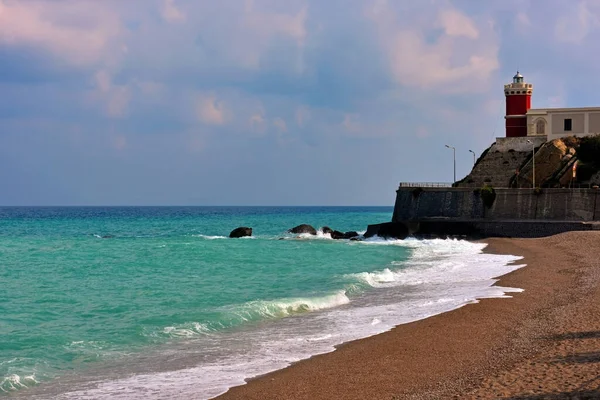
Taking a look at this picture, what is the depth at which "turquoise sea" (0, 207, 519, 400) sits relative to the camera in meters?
10.2

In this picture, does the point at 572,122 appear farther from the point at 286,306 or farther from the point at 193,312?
the point at 193,312

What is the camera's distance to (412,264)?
27.4 meters

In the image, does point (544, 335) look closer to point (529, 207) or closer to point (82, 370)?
point (82, 370)

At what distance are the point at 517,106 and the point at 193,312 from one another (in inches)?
1824

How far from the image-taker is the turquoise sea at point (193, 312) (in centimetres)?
1025

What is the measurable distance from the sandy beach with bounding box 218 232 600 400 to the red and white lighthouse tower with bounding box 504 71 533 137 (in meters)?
42.1

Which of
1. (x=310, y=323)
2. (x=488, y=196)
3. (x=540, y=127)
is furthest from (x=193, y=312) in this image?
(x=540, y=127)

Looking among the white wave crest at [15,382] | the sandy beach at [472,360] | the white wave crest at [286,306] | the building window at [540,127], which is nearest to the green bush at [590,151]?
the building window at [540,127]

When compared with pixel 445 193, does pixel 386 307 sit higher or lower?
lower

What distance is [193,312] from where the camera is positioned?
626 inches

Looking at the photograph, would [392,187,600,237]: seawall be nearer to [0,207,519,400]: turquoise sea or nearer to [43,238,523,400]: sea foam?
[0,207,519,400]: turquoise sea

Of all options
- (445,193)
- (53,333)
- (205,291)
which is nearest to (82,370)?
(53,333)

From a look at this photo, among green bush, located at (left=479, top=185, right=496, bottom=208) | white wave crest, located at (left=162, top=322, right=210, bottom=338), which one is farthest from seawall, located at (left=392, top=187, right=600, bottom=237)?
white wave crest, located at (left=162, top=322, right=210, bottom=338)

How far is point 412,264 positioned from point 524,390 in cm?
1963
